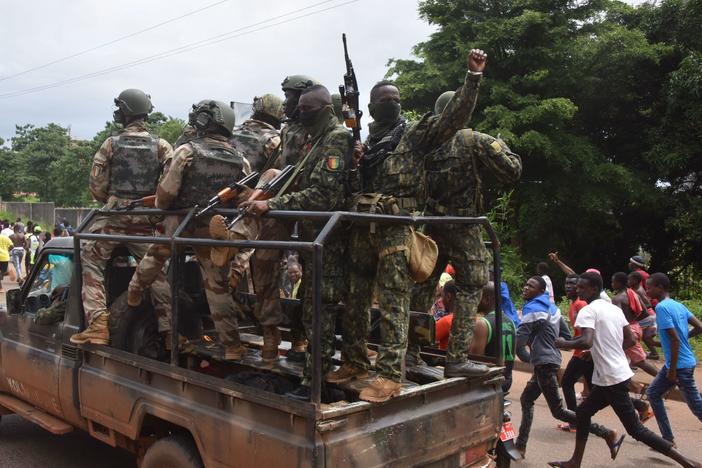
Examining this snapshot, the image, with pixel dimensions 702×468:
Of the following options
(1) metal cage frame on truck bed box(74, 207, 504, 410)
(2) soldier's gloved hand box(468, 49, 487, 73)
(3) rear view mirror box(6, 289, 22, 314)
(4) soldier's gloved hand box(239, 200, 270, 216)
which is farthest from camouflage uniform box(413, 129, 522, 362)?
(3) rear view mirror box(6, 289, 22, 314)

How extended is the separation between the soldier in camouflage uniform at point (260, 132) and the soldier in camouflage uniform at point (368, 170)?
4.90 feet

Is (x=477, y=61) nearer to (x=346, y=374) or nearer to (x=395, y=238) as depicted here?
(x=395, y=238)

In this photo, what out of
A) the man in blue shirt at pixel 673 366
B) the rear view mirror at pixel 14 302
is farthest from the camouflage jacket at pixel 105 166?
the man in blue shirt at pixel 673 366

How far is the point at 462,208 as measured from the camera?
13.6 feet

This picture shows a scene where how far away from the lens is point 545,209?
14477 millimetres

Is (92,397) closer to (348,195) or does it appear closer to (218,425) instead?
(218,425)

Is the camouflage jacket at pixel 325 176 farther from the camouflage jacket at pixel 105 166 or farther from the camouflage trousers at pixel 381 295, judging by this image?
the camouflage jacket at pixel 105 166

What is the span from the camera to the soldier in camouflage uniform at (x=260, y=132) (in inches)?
204

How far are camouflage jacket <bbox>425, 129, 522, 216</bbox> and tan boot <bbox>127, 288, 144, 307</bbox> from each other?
1.99 meters

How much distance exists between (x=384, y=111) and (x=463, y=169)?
67 cm

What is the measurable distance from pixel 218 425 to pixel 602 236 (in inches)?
566

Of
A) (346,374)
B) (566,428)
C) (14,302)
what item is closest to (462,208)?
(346,374)

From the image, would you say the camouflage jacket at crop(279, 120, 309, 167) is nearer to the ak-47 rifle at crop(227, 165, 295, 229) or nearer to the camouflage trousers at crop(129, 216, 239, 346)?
the ak-47 rifle at crop(227, 165, 295, 229)

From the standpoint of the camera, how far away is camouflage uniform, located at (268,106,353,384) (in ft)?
11.6
